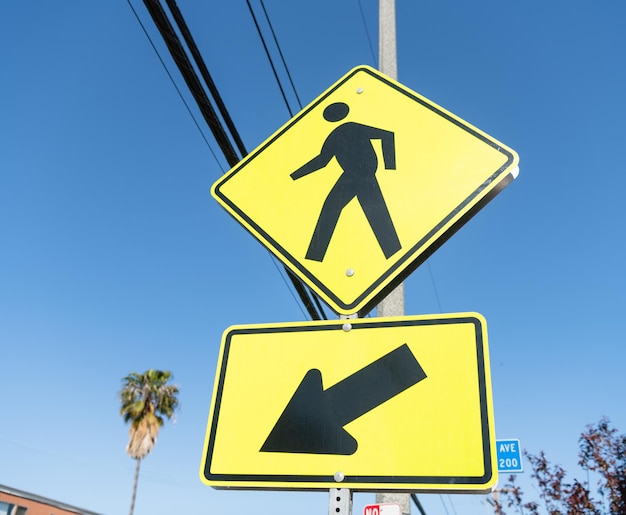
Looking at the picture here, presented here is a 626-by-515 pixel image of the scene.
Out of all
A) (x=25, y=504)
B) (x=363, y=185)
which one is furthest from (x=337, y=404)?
(x=25, y=504)

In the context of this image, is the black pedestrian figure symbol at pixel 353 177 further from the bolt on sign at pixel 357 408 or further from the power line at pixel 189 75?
the power line at pixel 189 75

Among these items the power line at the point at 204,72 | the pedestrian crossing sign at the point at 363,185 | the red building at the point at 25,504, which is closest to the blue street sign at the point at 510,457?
the power line at the point at 204,72

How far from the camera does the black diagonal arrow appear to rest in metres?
1.60

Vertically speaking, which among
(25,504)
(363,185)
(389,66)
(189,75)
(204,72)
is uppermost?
(389,66)

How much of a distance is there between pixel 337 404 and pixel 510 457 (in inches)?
300

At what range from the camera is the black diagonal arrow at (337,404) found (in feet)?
5.24

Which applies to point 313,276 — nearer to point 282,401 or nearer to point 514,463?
point 282,401

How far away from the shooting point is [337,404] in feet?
5.40

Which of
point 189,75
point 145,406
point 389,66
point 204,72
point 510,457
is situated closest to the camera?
point 189,75

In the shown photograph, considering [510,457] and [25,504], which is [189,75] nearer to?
[510,457]

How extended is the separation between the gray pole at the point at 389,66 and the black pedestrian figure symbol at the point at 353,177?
2.11 meters

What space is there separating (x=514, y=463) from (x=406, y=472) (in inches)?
299

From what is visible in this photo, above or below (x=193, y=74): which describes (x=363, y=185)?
below

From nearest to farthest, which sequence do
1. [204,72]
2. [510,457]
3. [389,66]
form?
[204,72] < [389,66] < [510,457]
